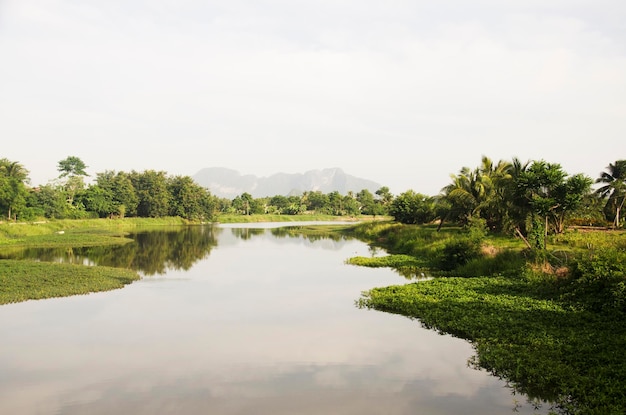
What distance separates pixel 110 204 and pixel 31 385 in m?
77.6

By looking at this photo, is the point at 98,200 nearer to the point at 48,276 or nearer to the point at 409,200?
the point at 409,200

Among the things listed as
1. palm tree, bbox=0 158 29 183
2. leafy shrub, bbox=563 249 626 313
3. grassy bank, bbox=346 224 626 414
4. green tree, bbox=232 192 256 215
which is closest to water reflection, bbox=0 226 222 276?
grassy bank, bbox=346 224 626 414

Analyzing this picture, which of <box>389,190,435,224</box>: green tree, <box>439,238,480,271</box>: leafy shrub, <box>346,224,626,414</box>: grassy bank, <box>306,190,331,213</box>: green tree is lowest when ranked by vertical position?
<box>346,224,626,414</box>: grassy bank

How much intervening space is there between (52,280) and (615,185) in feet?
149

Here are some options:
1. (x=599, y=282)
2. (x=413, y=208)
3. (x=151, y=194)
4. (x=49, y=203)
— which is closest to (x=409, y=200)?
(x=413, y=208)

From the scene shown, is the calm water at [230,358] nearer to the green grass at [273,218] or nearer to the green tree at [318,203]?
the green grass at [273,218]

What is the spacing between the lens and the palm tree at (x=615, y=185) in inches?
1524

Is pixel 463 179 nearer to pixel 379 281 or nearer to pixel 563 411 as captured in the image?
pixel 379 281

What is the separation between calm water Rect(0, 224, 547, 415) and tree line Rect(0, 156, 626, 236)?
1301 centimetres

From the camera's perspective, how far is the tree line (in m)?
24.6

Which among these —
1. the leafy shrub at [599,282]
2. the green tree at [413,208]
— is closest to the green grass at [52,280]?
the leafy shrub at [599,282]

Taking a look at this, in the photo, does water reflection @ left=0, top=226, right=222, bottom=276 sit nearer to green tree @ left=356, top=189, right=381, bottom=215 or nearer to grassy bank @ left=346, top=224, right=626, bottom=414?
grassy bank @ left=346, top=224, right=626, bottom=414

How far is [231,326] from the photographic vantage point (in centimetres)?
1439

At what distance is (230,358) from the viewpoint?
1134cm
